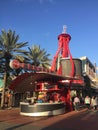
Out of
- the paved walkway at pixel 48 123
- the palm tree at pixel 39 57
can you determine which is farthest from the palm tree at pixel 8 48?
the paved walkway at pixel 48 123

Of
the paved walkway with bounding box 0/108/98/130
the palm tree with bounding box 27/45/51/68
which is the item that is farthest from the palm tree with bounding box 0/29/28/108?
the paved walkway with bounding box 0/108/98/130

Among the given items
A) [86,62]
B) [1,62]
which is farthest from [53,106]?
[86,62]

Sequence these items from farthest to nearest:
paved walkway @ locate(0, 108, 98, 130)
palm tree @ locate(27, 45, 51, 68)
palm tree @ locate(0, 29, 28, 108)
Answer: palm tree @ locate(27, 45, 51, 68) < palm tree @ locate(0, 29, 28, 108) < paved walkway @ locate(0, 108, 98, 130)

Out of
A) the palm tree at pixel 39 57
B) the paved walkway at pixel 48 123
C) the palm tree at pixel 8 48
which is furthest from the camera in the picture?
the palm tree at pixel 39 57

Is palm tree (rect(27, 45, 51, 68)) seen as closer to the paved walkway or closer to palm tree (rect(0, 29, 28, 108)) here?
palm tree (rect(0, 29, 28, 108))

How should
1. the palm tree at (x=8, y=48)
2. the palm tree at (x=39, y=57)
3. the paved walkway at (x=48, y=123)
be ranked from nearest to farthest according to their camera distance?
the paved walkway at (x=48, y=123)
the palm tree at (x=8, y=48)
the palm tree at (x=39, y=57)

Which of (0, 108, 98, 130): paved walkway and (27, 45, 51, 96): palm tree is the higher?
(27, 45, 51, 96): palm tree

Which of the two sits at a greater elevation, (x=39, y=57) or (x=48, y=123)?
(x=39, y=57)

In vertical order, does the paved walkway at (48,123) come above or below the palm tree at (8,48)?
below

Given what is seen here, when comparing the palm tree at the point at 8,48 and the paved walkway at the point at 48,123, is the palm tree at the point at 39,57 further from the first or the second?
the paved walkway at the point at 48,123

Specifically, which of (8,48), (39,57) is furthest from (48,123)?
(39,57)

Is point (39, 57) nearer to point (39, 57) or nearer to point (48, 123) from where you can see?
point (39, 57)

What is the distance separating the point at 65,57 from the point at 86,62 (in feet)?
46.3

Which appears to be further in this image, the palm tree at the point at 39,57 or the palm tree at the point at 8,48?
the palm tree at the point at 39,57
